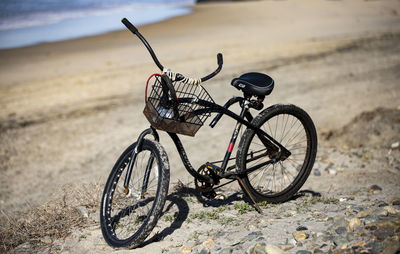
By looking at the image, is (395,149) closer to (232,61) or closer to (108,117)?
(108,117)

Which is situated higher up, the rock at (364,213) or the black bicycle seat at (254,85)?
the black bicycle seat at (254,85)

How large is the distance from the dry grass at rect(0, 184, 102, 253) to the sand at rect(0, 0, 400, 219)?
3.30 ft

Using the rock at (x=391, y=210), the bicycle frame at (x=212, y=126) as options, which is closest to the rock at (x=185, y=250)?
the bicycle frame at (x=212, y=126)

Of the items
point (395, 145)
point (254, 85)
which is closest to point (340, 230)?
point (254, 85)

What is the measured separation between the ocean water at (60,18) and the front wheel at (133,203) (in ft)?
52.8

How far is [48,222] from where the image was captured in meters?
4.02

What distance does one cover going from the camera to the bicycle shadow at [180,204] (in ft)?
12.3

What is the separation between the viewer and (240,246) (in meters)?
3.35

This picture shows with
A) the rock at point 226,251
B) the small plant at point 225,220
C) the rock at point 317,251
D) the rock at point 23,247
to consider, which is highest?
the rock at point 317,251

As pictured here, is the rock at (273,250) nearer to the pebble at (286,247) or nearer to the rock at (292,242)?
the pebble at (286,247)

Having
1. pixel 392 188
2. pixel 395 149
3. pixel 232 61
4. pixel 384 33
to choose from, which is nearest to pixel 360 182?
pixel 392 188

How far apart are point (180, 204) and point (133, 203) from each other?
1.80 feet

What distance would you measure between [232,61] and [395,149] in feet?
23.7

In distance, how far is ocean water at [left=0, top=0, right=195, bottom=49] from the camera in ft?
66.4
